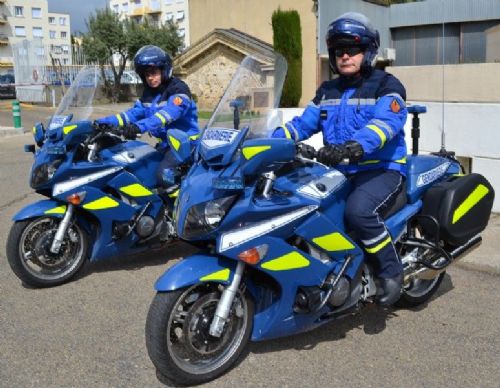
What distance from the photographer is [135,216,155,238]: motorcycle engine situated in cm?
529

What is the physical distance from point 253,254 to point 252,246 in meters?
0.04

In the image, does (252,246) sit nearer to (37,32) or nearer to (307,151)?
(307,151)

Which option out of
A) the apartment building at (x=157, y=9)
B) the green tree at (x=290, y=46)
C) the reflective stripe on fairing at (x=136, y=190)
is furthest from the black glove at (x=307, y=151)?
the apartment building at (x=157, y=9)

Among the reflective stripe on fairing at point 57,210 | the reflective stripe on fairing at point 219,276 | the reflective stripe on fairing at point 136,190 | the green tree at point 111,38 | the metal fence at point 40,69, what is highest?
the green tree at point 111,38

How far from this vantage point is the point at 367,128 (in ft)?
11.5

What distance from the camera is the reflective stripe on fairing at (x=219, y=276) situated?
3.23 m

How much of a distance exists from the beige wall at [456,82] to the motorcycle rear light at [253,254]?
4651 millimetres

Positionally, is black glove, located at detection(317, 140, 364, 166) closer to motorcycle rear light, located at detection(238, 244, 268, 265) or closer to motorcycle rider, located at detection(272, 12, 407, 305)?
motorcycle rider, located at detection(272, 12, 407, 305)

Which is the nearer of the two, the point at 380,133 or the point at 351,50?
the point at 380,133

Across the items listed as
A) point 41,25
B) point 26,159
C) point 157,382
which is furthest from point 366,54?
point 41,25

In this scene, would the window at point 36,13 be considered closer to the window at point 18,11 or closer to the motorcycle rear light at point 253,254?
the window at point 18,11

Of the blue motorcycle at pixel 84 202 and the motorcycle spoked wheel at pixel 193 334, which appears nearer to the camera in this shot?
the motorcycle spoked wheel at pixel 193 334

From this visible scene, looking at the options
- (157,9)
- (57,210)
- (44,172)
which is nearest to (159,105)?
(44,172)

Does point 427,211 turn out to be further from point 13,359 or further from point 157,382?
point 13,359
